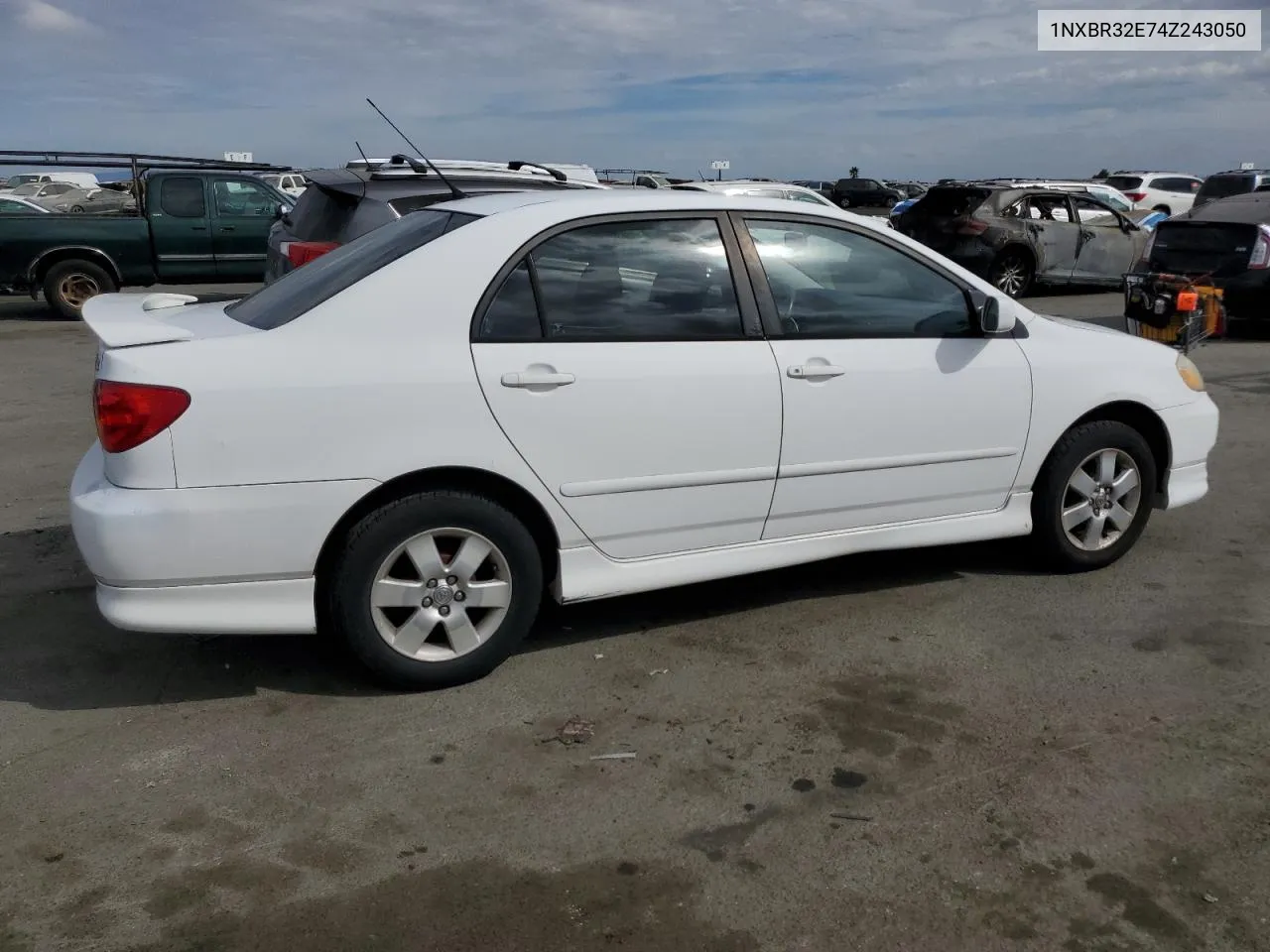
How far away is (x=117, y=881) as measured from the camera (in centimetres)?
284

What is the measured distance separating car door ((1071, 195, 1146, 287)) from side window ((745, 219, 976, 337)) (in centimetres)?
1240

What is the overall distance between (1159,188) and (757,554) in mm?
30430

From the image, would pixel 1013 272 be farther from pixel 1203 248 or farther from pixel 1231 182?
pixel 1231 182

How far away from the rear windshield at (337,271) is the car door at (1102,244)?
13.6 m

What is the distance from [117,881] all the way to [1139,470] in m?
4.23

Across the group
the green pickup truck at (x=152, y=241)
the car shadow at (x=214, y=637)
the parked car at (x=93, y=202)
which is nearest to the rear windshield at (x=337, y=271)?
the car shadow at (x=214, y=637)

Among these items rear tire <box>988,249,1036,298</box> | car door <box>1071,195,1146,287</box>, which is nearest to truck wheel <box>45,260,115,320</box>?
rear tire <box>988,249,1036,298</box>

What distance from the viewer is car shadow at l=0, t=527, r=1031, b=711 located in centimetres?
392

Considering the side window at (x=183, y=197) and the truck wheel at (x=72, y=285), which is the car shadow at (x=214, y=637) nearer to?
the truck wheel at (x=72, y=285)

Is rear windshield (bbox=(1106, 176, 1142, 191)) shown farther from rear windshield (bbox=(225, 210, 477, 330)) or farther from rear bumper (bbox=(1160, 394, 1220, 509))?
rear windshield (bbox=(225, 210, 477, 330))

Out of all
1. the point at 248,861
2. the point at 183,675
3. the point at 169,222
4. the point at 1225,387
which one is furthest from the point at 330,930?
the point at 169,222

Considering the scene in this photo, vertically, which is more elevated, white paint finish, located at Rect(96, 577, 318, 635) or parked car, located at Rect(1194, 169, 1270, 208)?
parked car, located at Rect(1194, 169, 1270, 208)

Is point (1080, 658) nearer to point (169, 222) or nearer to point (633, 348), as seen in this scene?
point (633, 348)

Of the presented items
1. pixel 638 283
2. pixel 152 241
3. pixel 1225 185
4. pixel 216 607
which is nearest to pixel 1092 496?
pixel 638 283
